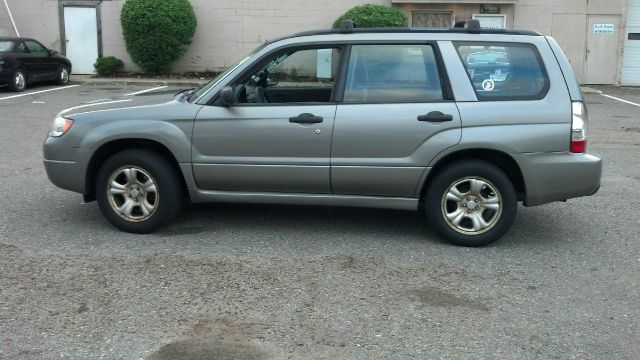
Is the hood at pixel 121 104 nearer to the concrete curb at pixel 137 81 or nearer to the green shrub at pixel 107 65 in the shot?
the concrete curb at pixel 137 81

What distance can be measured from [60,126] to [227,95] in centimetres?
155

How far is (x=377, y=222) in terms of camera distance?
6078 millimetres

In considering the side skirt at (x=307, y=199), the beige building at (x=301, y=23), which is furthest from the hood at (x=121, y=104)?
the beige building at (x=301, y=23)

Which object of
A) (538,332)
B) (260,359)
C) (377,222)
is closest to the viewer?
(260,359)

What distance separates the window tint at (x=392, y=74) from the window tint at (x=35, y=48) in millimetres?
15415

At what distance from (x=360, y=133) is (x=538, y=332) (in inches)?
82.9

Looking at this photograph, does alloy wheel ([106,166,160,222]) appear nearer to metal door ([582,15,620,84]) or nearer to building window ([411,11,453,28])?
building window ([411,11,453,28])

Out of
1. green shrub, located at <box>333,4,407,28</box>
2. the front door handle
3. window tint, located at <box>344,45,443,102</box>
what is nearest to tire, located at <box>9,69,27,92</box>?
green shrub, located at <box>333,4,407,28</box>

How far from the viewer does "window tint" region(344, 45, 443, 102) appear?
5.34 meters

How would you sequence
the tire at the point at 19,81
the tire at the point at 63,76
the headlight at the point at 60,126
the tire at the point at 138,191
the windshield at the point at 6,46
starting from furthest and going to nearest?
1. the tire at the point at 63,76
2. the windshield at the point at 6,46
3. the tire at the point at 19,81
4. the headlight at the point at 60,126
5. the tire at the point at 138,191

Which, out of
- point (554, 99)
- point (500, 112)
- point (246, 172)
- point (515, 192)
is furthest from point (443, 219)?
point (246, 172)

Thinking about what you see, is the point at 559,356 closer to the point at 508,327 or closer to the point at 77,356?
the point at 508,327

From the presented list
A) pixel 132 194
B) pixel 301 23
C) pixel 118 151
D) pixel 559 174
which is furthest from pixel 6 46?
pixel 559 174

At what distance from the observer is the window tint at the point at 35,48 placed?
1817 centimetres
